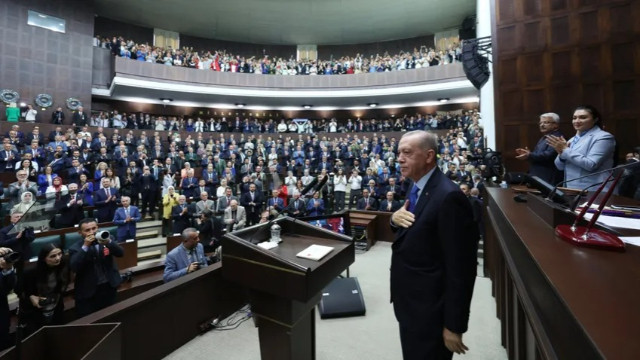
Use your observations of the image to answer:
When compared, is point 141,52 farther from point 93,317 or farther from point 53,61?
point 93,317

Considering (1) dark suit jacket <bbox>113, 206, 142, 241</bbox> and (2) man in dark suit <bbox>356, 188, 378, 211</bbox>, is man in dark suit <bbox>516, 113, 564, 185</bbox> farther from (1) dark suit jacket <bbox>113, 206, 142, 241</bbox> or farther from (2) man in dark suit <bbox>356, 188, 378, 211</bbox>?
(1) dark suit jacket <bbox>113, 206, 142, 241</bbox>

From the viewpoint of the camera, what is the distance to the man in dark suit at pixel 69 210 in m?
4.45

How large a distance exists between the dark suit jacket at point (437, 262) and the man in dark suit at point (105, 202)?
5.34 m

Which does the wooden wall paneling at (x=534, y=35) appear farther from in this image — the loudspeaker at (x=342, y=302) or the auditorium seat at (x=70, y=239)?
the auditorium seat at (x=70, y=239)

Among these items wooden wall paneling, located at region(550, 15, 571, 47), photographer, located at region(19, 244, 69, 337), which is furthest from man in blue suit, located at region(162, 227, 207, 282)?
wooden wall paneling, located at region(550, 15, 571, 47)

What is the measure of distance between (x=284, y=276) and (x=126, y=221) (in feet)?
14.4

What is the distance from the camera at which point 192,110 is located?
14.0 metres

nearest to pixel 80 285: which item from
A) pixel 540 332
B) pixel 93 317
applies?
pixel 93 317

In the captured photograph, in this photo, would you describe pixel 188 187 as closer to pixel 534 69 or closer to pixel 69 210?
pixel 69 210

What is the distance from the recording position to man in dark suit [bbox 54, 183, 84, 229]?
445cm

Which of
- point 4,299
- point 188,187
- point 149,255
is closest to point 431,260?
point 4,299

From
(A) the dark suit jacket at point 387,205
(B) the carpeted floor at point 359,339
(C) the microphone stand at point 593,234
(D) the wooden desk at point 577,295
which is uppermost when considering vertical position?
(C) the microphone stand at point 593,234

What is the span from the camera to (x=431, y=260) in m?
1.14

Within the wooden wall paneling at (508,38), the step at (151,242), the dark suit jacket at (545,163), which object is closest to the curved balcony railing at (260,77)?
the step at (151,242)
